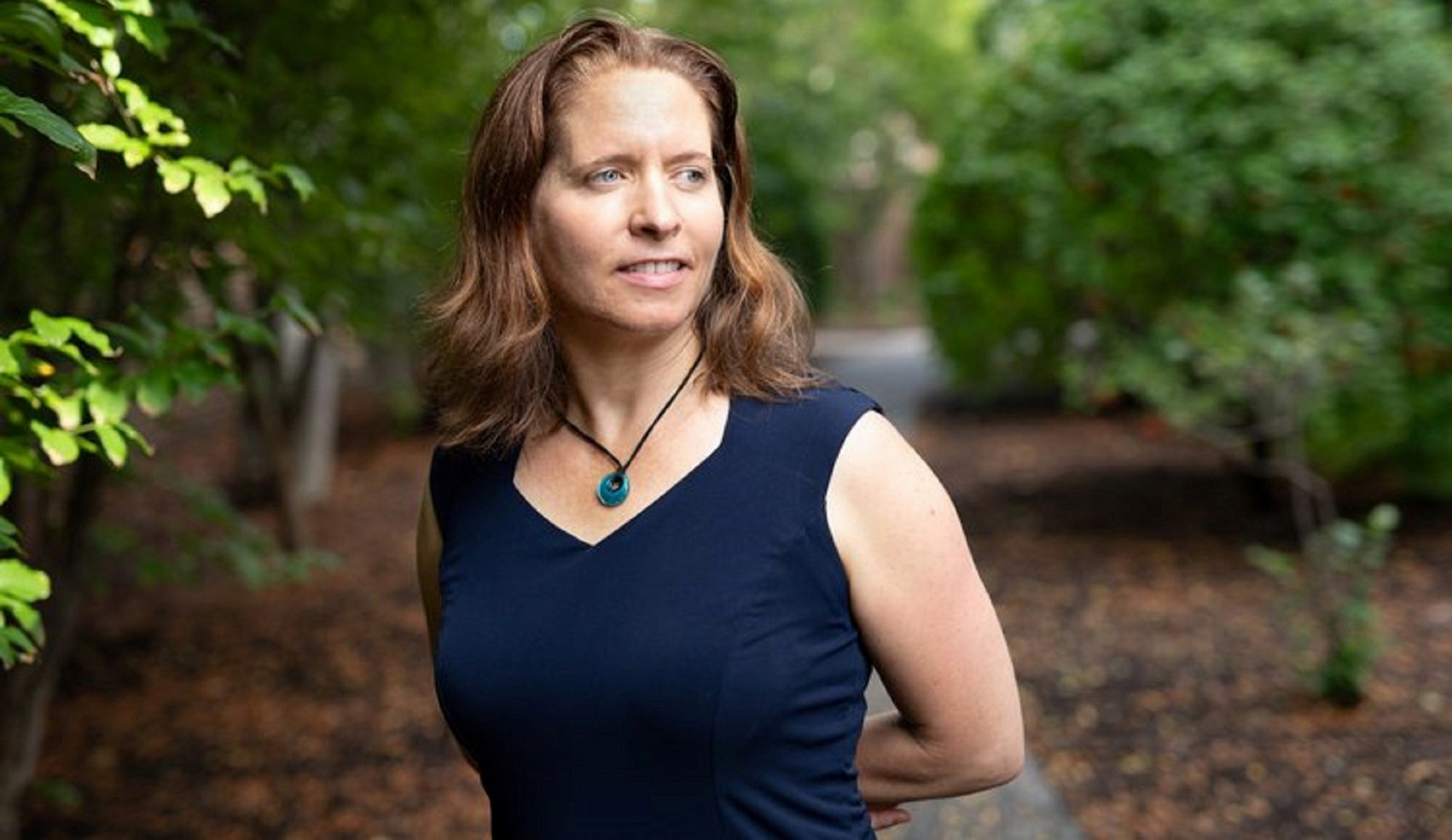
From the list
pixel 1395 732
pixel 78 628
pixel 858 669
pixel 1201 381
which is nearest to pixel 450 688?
pixel 858 669

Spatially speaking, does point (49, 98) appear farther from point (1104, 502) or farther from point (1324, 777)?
point (1104, 502)

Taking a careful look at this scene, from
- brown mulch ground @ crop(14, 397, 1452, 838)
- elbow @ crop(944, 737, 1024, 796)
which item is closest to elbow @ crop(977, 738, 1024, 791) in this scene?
elbow @ crop(944, 737, 1024, 796)

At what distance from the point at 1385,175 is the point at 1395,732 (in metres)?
3.32

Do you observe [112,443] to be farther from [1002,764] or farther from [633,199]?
[1002,764]

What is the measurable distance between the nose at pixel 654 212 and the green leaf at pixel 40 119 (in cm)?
69

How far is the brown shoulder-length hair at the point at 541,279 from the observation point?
1.83 meters

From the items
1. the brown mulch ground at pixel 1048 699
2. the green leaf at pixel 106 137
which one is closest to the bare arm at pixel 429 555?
the green leaf at pixel 106 137

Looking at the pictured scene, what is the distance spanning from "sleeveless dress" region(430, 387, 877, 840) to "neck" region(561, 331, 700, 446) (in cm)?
12

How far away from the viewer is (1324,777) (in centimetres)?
501

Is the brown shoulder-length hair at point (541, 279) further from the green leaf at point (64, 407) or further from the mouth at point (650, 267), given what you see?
the green leaf at point (64, 407)

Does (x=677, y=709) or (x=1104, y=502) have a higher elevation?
(x=677, y=709)

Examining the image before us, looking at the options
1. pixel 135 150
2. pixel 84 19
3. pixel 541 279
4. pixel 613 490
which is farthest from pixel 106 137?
pixel 613 490

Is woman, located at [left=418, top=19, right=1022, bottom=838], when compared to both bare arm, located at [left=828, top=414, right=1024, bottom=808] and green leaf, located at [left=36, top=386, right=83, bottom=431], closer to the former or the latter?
bare arm, located at [left=828, top=414, right=1024, bottom=808]

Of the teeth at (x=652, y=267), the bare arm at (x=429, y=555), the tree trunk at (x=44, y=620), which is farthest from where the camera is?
the tree trunk at (x=44, y=620)
